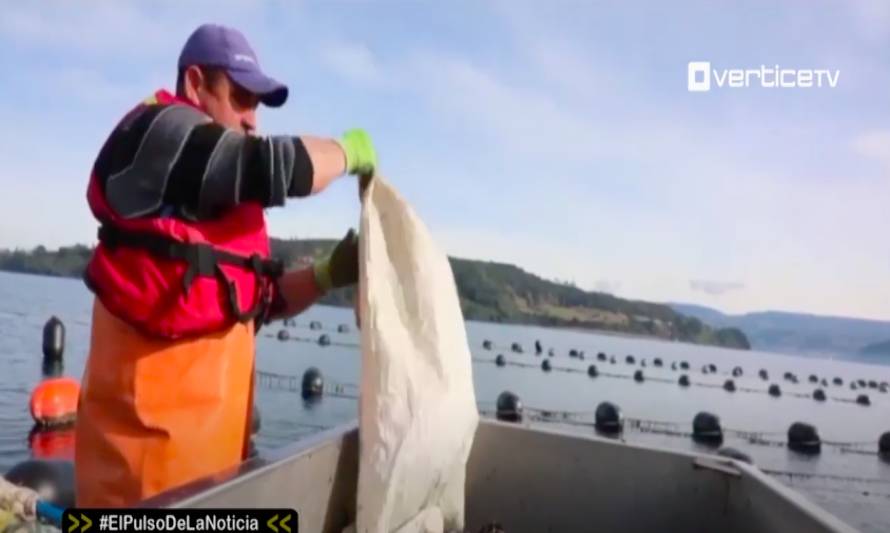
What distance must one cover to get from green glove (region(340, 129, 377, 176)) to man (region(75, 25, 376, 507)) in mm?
71

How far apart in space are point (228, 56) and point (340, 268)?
1008 millimetres

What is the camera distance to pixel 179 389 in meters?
2.63

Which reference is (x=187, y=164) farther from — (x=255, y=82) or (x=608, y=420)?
(x=608, y=420)

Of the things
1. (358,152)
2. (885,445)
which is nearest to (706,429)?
(885,445)

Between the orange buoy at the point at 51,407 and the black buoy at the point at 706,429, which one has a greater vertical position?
the orange buoy at the point at 51,407

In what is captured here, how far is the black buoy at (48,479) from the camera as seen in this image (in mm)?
5430

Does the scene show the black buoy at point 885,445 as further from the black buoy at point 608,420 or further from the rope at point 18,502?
the rope at point 18,502

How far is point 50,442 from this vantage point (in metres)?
14.3

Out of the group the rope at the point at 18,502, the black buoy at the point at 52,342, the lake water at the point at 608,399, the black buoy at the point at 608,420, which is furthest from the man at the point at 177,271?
the black buoy at the point at 52,342

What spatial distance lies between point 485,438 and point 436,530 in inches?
31.8

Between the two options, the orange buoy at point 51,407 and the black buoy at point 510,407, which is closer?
the orange buoy at point 51,407

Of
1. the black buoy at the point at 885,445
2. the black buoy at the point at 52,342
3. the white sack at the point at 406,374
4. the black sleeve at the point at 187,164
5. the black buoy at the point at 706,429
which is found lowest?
the black buoy at the point at 885,445

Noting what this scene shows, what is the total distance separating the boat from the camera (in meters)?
3.00

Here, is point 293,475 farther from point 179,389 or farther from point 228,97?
point 228,97
